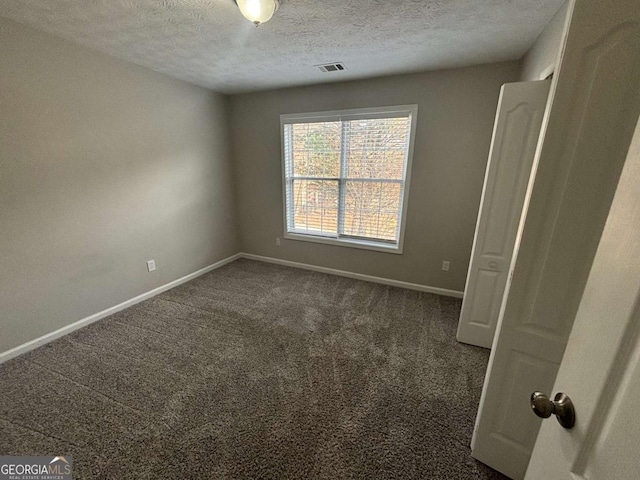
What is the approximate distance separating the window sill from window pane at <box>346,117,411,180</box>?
844 mm

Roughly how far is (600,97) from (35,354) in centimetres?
361

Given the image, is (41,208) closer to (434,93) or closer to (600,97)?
(600,97)

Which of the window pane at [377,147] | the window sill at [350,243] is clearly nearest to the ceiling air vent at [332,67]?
the window pane at [377,147]

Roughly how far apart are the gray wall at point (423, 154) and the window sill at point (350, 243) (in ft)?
0.23

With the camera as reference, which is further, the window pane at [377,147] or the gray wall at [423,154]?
the window pane at [377,147]

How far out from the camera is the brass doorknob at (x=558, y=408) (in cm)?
53

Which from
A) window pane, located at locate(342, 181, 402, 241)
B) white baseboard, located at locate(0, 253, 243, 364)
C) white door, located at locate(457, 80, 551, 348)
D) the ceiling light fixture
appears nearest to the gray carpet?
white baseboard, located at locate(0, 253, 243, 364)

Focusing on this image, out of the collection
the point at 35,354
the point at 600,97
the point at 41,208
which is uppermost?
the point at 600,97

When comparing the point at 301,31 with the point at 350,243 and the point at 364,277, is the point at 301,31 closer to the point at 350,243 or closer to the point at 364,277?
the point at 350,243

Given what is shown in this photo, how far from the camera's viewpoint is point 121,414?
61.3 inches

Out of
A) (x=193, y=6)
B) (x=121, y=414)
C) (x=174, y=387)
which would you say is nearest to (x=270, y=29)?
(x=193, y=6)

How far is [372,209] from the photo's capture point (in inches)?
129

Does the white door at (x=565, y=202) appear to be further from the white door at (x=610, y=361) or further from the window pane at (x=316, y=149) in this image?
the window pane at (x=316, y=149)

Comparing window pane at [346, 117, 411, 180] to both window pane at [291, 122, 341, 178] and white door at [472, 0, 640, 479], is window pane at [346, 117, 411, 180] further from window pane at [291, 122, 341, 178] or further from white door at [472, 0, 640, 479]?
white door at [472, 0, 640, 479]
